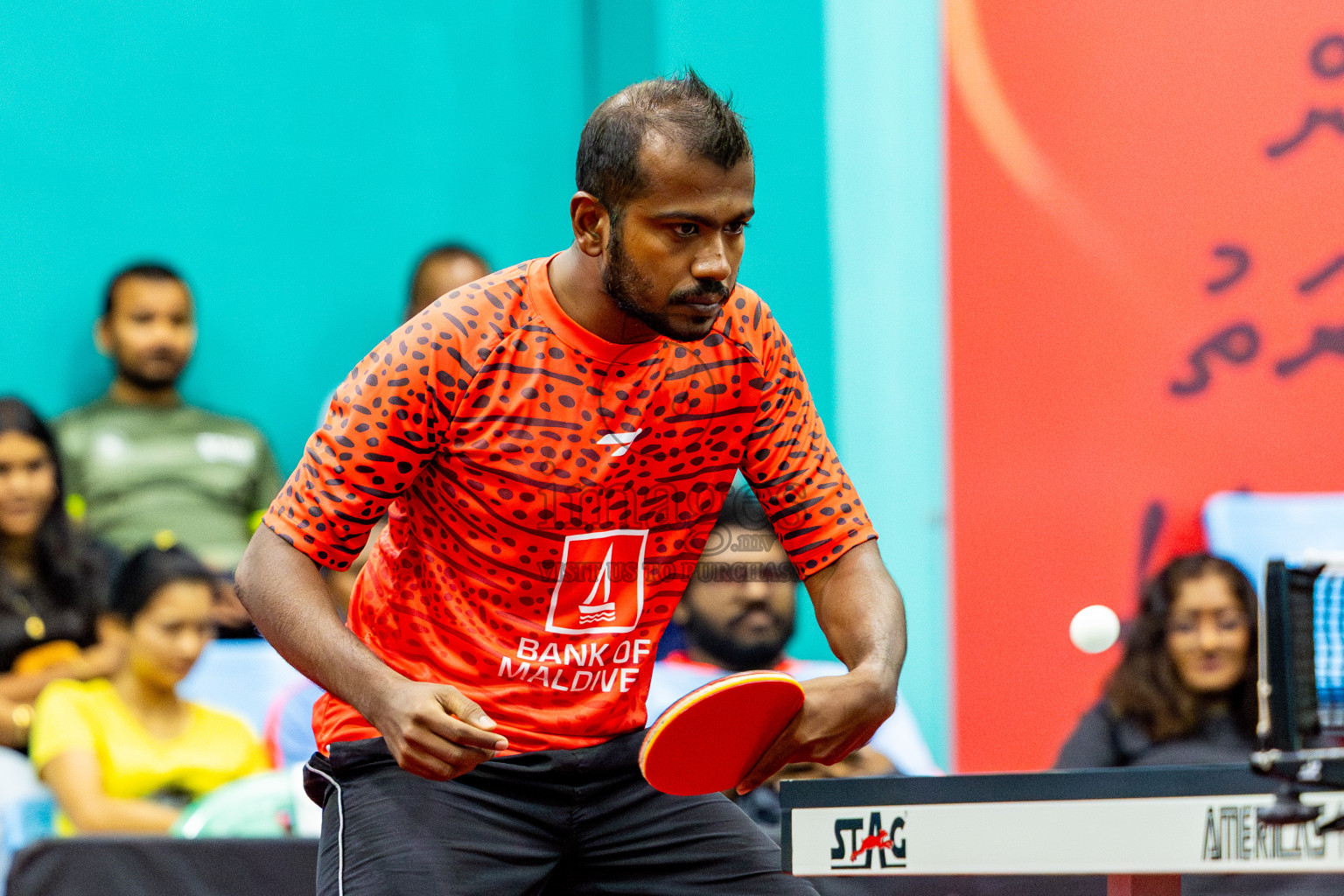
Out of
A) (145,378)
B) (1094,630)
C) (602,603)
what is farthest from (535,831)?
(145,378)

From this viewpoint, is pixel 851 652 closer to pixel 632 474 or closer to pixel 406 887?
pixel 632 474

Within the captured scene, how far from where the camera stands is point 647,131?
247cm

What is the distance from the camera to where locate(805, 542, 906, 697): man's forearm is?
2.55 metres

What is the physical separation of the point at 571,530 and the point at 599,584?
0.33 ft

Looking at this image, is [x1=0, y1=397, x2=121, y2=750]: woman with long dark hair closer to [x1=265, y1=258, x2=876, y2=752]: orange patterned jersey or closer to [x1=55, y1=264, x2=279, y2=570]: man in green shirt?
[x1=55, y1=264, x2=279, y2=570]: man in green shirt

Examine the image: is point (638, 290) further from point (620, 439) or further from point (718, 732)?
point (718, 732)

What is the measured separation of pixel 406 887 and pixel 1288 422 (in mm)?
4092

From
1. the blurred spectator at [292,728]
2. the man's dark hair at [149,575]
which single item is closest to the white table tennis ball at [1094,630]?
the blurred spectator at [292,728]

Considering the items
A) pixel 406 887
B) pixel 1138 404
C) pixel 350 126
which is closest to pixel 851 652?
pixel 406 887

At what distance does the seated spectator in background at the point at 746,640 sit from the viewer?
4742 millimetres

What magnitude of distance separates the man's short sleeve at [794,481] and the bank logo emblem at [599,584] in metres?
0.24

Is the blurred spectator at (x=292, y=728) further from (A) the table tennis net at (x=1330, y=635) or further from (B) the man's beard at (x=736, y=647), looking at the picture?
(A) the table tennis net at (x=1330, y=635)

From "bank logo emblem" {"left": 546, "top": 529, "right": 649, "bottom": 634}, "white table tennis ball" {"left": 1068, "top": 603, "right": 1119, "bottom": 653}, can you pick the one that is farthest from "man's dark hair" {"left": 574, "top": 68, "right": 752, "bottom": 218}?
"white table tennis ball" {"left": 1068, "top": 603, "right": 1119, "bottom": 653}

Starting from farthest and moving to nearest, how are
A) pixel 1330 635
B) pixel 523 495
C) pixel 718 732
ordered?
pixel 523 495 < pixel 1330 635 < pixel 718 732
